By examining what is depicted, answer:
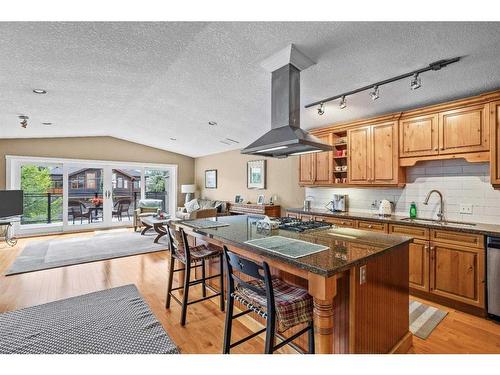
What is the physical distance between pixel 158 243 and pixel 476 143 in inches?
223

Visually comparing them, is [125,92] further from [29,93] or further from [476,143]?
[476,143]

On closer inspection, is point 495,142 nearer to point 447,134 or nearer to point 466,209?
point 447,134

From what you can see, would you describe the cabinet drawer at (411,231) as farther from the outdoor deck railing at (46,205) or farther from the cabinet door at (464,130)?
the outdoor deck railing at (46,205)

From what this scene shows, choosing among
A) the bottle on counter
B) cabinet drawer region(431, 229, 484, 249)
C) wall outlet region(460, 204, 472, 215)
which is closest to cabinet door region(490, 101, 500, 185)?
wall outlet region(460, 204, 472, 215)

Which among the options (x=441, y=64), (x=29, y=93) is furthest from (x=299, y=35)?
(x=29, y=93)

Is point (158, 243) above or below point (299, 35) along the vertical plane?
below

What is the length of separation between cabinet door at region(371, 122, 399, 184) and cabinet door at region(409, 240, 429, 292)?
944mm

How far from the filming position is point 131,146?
811 centimetres

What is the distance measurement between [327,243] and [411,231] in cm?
174

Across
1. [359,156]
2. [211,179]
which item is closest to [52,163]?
[211,179]

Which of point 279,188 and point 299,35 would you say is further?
point 279,188

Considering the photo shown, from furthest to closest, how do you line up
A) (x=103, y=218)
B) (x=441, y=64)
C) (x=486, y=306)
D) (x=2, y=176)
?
(x=103, y=218) → (x=2, y=176) → (x=486, y=306) → (x=441, y=64)
